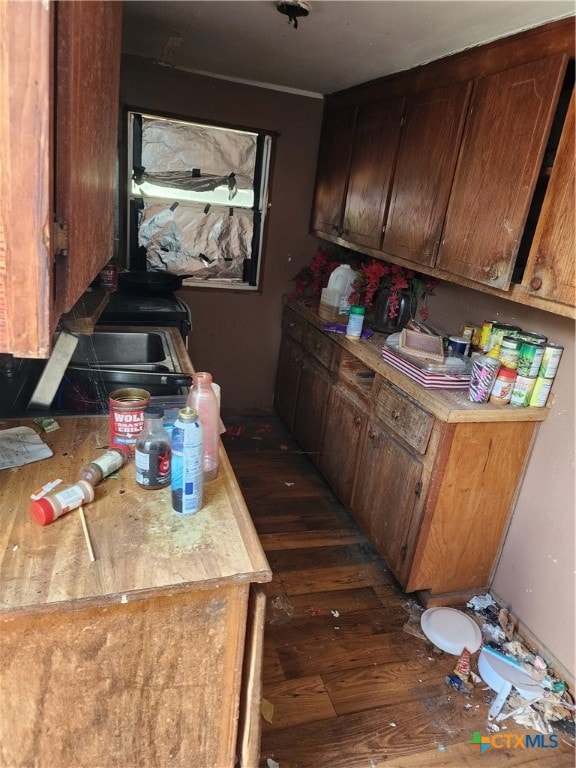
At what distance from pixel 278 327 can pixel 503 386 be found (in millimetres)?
2090

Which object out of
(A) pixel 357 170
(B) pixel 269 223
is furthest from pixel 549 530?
(B) pixel 269 223

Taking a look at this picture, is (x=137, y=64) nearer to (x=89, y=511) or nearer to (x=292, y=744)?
(x=89, y=511)

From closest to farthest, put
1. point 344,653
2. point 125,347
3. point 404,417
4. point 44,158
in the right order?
point 44,158
point 344,653
point 404,417
point 125,347

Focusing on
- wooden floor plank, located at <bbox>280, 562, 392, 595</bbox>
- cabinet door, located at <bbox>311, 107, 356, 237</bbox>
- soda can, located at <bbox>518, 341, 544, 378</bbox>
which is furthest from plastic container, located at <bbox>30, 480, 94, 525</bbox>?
cabinet door, located at <bbox>311, 107, 356, 237</bbox>

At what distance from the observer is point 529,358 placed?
1880 millimetres

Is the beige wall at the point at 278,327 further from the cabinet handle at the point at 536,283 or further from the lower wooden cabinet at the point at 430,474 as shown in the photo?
the cabinet handle at the point at 536,283

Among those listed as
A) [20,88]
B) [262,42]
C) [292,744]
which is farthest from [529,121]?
[292,744]

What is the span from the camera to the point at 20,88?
0.63 meters

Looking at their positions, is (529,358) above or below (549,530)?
above

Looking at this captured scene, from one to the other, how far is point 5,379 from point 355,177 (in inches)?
87.2

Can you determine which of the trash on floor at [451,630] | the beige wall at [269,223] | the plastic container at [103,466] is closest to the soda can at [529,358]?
the trash on floor at [451,630]

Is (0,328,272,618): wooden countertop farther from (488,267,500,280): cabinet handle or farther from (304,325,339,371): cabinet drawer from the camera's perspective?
(304,325,339,371): cabinet drawer

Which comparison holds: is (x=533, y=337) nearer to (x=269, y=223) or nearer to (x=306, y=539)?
(x=306, y=539)

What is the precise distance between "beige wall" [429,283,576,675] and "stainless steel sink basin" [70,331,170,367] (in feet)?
5.34
